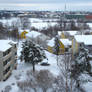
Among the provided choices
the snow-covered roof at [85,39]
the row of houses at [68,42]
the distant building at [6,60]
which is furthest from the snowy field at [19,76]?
the snow-covered roof at [85,39]

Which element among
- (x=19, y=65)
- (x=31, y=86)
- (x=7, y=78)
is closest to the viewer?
(x=31, y=86)

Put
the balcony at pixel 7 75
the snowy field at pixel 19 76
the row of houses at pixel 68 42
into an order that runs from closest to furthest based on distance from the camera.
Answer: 1. the snowy field at pixel 19 76
2. the balcony at pixel 7 75
3. the row of houses at pixel 68 42

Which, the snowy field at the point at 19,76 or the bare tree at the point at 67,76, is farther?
the snowy field at the point at 19,76

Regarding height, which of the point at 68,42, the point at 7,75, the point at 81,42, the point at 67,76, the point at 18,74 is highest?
the point at 81,42

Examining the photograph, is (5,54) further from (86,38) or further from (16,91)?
(86,38)

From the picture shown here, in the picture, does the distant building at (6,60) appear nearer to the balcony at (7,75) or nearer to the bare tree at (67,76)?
the balcony at (7,75)

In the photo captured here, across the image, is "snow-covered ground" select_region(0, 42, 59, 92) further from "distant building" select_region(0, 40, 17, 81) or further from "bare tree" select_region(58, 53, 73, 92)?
"bare tree" select_region(58, 53, 73, 92)

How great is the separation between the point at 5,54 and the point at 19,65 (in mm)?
6133

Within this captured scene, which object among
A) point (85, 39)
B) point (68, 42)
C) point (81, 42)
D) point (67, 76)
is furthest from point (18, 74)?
point (68, 42)

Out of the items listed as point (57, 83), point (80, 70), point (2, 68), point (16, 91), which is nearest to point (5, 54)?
point (2, 68)

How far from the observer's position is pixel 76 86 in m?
15.9

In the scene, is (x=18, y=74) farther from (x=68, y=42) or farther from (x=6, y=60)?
(x=68, y=42)

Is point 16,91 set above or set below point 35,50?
below

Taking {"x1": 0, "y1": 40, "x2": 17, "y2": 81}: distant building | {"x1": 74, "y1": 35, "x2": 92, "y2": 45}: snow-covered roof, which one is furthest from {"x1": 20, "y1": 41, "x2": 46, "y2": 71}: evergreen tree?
{"x1": 74, "y1": 35, "x2": 92, "y2": 45}: snow-covered roof
